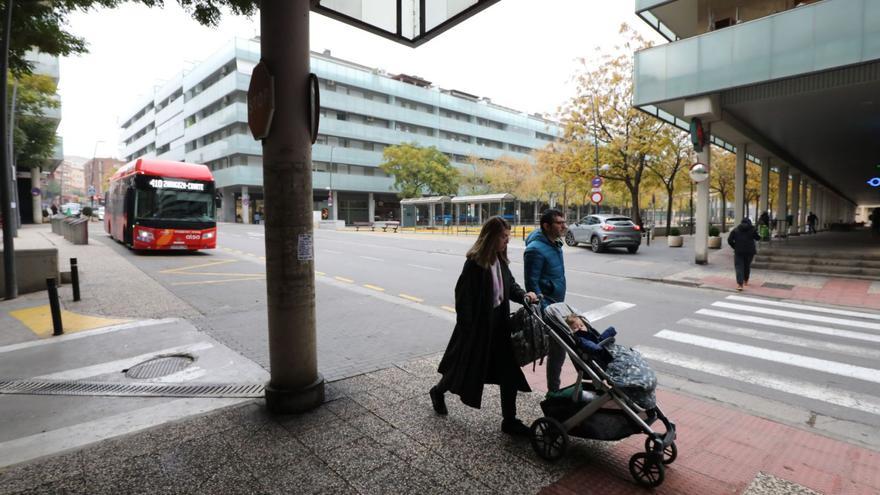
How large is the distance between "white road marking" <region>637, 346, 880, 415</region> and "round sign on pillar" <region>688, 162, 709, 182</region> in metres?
11.2

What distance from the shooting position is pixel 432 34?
18.2 feet

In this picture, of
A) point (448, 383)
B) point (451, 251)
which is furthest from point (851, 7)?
point (451, 251)

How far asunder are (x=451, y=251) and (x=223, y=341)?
51.5 ft

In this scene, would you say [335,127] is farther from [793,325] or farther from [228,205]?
[793,325]

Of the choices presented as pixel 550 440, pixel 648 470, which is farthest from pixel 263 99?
pixel 648 470

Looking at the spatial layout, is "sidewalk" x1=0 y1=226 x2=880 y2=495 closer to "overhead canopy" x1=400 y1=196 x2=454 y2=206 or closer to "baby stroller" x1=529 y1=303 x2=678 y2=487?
"baby stroller" x1=529 y1=303 x2=678 y2=487

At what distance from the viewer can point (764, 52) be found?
1258 centimetres

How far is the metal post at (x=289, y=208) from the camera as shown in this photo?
384 centimetres

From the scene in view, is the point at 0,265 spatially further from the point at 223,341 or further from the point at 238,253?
the point at 238,253

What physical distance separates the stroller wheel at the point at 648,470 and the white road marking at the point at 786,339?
5319mm

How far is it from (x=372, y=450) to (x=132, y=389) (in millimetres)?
3032

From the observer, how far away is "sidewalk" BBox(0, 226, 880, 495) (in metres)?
3.05

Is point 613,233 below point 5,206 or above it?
below

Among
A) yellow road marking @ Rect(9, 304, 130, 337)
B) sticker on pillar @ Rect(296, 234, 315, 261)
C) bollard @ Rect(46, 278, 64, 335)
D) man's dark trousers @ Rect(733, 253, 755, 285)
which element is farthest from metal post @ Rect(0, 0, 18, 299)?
man's dark trousers @ Rect(733, 253, 755, 285)
